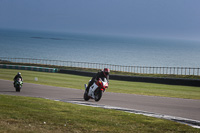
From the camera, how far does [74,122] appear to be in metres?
9.24

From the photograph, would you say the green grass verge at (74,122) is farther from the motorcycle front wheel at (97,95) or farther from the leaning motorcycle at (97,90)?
the motorcycle front wheel at (97,95)

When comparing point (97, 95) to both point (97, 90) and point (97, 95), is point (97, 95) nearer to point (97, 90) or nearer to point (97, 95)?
point (97, 95)

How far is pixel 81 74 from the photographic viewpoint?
41812mm

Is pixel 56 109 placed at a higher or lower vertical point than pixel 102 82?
lower

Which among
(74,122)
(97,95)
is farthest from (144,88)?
(74,122)

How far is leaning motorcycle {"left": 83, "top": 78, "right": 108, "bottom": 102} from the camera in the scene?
50.0 feet

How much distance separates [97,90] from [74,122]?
6.60 meters

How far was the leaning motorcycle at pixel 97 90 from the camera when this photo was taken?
15.3 meters

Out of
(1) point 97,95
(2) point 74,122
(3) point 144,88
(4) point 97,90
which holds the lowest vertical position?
(2) point 74,122

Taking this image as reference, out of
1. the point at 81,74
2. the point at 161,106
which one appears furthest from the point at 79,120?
the point at 81,74

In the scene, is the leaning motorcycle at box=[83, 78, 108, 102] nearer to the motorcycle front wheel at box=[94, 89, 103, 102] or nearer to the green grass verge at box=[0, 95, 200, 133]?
the motorcycle front wheel at box=[94, 89, 103, 102]

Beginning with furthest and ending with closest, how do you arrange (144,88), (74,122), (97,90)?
(144,88)
(97,90)
(74,122)

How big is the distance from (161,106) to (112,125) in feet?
18.7

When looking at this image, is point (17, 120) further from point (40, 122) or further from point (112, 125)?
point (112, 125)
